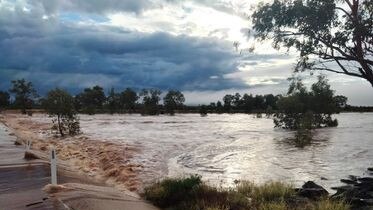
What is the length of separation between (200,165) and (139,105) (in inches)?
5746

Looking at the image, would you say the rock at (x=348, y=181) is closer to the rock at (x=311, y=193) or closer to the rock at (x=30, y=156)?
the rock at (x=311, y=193)

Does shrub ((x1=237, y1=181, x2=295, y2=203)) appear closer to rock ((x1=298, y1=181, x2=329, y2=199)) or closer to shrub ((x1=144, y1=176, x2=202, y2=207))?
rock ((x1=298, y1=181, x2=329, y2=199))

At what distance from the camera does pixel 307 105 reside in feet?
217

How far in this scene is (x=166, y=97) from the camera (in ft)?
538

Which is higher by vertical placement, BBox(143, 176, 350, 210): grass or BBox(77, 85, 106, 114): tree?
BBox(77, 85, 106, 114): tree

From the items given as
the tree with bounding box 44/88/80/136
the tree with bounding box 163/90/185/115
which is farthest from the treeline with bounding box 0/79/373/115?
the tree with bounding box 44/88/80/136

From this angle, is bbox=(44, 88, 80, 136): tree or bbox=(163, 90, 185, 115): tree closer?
bbox=(44, 88, 80, 136): tree

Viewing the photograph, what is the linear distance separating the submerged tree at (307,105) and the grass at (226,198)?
47.5 m

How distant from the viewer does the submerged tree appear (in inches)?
2404

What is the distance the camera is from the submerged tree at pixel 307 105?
6106 cm

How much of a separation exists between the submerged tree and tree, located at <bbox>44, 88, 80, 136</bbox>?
29379 mm

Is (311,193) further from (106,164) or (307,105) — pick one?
(307,105)

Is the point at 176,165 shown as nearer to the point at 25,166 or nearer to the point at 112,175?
the point at 112,175

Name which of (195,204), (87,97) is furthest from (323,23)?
(87,97)
